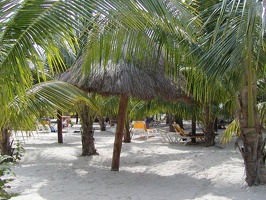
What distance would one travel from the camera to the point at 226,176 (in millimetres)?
6477

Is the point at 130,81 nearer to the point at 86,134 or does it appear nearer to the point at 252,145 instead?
the point at 252,145

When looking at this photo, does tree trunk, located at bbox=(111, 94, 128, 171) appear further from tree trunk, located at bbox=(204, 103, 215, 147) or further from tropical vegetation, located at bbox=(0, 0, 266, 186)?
tree trunk, located at bbox=(204, 103, 215, 147)

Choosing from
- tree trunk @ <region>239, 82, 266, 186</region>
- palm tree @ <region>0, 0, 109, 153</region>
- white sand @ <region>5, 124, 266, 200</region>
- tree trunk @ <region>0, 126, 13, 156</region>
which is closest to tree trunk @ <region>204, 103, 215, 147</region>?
white sand @ <region>5, 124, 266, 200</region>

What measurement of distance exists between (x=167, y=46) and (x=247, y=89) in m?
1.79

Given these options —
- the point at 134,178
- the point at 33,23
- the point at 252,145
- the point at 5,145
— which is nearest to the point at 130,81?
the point at 134,178

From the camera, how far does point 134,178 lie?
6953 mm

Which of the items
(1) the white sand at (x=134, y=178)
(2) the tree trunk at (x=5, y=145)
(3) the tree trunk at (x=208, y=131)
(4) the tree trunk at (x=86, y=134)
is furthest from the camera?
(3) the tree trunk at (x=208, y=131)

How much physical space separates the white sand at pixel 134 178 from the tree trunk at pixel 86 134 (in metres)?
0.31

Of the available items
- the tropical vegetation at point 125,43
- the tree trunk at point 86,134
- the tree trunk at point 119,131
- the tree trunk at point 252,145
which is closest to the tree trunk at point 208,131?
the tree trunk at point 86,134

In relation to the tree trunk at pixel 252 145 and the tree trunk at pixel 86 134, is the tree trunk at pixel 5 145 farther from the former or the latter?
the tree trunk at pixel 252 145

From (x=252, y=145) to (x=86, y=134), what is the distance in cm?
568

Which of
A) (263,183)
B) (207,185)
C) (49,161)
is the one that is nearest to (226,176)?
(207,185)

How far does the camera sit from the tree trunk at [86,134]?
9.81m

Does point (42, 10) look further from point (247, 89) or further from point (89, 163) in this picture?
point (89, 163)
